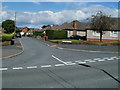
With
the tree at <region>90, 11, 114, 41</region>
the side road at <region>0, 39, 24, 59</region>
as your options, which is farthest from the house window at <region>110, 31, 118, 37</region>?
the side road at <region>0, 39, 24, 59</region>

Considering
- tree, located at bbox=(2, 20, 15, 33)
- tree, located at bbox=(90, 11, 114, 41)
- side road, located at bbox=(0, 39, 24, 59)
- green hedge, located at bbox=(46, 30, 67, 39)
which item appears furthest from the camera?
tree, located at bbox=(2, 20, 15, 33)

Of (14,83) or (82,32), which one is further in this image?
(82,32)

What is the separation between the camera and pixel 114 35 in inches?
1513

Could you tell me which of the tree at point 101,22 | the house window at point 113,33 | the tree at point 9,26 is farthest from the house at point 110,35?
the tree at point 9,26

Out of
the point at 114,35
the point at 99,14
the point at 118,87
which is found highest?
the point at 99,14

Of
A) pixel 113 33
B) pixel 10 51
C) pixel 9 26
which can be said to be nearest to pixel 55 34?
pixel 113 33

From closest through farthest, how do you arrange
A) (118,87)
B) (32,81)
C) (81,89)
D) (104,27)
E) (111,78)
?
(81,89)
(118,87)
(32,81)
(111,78)
(104,27)

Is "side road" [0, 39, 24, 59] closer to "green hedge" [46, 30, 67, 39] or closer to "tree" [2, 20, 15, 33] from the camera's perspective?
"green hedge" [46, 30, 67, 39]

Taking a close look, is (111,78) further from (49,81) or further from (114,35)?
(114,35)

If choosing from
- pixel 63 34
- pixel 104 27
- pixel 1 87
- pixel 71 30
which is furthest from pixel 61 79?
pixel 71 30

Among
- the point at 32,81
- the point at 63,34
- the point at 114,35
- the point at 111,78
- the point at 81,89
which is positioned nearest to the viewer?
the point at 81,89

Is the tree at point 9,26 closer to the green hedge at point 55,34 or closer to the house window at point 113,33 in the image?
the green hedge at point 55,34

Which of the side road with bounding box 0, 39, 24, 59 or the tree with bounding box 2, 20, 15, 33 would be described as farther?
the tree with bounding box 2, 20, 15, 33

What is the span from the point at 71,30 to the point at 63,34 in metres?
4.88
